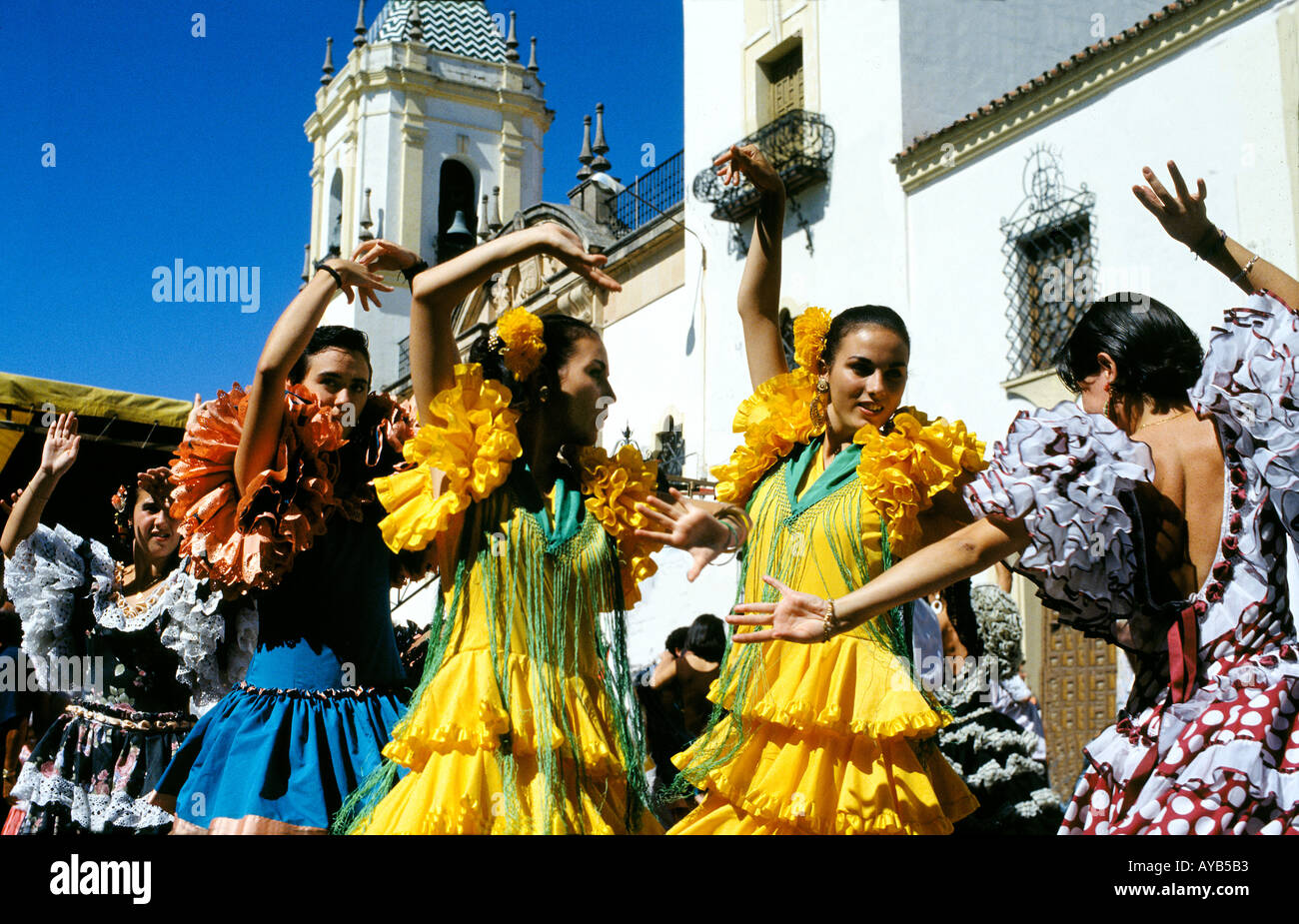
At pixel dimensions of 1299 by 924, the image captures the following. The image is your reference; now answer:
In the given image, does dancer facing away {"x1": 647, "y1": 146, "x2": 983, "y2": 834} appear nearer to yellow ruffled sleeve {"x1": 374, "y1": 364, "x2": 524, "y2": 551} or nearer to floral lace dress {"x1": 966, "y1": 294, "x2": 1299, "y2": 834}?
yellow ruffled sleeve {"x1": 374, "y1": 364, "x2": 524, "y2": 551}

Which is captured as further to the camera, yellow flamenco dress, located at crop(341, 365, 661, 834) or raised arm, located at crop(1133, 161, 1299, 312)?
raised arm, located at crop(1133, 161, 1299, 312)

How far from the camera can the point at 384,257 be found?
136 inches

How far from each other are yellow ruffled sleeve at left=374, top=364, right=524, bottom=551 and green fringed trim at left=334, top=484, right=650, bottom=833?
0.35 ft

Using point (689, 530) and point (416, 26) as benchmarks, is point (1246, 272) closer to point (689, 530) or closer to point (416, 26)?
point (689, 530)

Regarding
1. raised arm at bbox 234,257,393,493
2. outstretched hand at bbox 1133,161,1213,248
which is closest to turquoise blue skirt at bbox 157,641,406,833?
raised arm at bbox 234,257,393,493

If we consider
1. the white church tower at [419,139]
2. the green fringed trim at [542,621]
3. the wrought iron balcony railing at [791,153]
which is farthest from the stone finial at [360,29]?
the green fringed trim at [542,621]

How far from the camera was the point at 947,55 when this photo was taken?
48.5 ft

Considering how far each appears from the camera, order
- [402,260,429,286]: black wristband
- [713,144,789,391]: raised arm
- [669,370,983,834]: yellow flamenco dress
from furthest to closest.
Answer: [713,144,789,391]: raised arm
[402,260,429,286]: black wristband
[669,370,983,834]: yellow flamenco dress

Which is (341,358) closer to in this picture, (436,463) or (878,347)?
(436,463)

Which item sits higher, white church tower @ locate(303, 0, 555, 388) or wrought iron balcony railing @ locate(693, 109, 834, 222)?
white church tower @ locate(303, 0, 555, 388)

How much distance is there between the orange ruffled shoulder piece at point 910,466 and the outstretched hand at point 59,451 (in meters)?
3.22

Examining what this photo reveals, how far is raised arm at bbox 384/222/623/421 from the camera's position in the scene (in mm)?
2877

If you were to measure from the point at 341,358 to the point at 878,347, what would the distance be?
1506 mm
